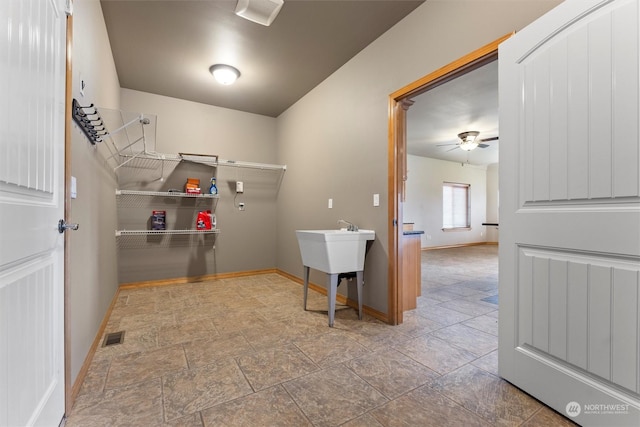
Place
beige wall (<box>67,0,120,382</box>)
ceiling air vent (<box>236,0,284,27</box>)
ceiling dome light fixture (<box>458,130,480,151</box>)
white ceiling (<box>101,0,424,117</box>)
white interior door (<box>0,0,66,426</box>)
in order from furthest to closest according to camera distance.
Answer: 1. ceiling dome light fixture (<box>458,130,480,151</box>)
2. white ceiling (<box>101,0,424,117</box>)
3. ceiling air vent (<box>236,0,284,27</box>)
4. beige wall (<box>67,0,120,382</box>)
5. white interior door (<box>0,0,66,426</box>)

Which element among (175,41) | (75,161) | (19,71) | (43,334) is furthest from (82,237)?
(175,41)

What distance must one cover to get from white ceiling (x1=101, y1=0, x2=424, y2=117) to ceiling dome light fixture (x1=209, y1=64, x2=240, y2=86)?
65 millimetres

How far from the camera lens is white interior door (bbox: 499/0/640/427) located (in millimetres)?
1117

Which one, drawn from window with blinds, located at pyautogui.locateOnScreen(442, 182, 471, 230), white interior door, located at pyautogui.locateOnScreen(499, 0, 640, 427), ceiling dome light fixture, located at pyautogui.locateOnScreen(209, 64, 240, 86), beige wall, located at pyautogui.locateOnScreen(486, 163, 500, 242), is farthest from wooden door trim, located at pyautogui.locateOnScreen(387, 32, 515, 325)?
beige wall, located at pyautogui.locateOnScreen(486, 163, 500, 242)

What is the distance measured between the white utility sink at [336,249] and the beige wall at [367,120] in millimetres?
175

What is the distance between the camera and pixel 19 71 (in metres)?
0.86

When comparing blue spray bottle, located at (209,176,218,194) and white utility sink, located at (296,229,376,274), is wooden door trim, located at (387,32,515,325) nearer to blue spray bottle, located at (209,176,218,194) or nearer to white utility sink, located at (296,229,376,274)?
white utility sink, located at (296,229,376,274)

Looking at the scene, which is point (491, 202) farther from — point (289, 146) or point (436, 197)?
point (289, 146)

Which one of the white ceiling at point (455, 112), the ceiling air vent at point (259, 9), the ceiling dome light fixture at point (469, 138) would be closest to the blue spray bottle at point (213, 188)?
the ceiling air vent at point (259, 9)

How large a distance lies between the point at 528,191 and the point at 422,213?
615 cm

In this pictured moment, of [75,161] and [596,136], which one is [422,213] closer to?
[596,136]

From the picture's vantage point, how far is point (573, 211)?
1273 millimetres

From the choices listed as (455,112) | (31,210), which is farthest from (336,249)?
(455,112)

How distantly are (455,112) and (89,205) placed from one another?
4.68m
